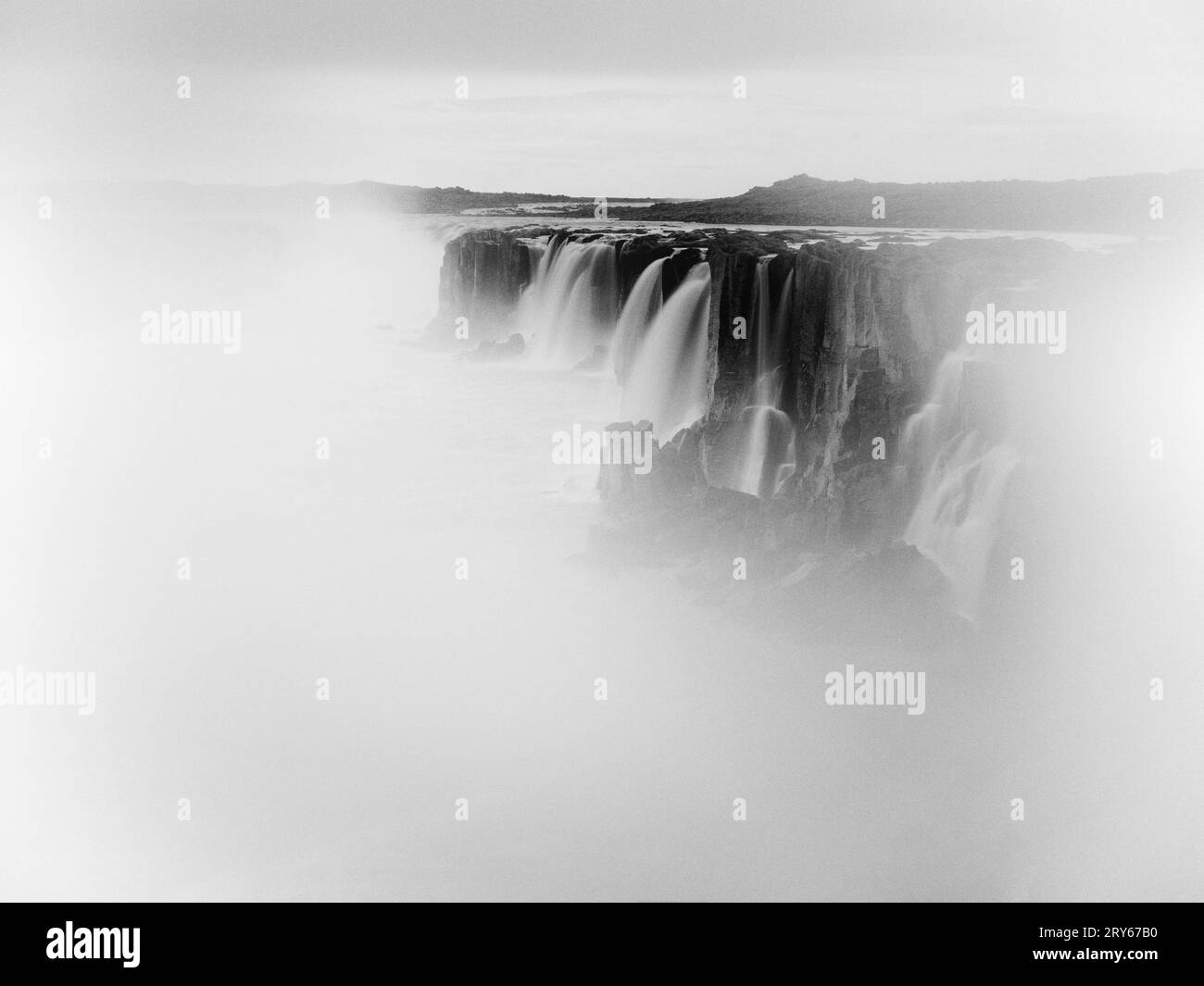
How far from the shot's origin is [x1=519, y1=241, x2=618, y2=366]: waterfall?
4211 millimetres

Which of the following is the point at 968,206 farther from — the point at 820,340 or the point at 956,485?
the point at 956,485

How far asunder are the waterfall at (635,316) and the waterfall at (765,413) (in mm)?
360

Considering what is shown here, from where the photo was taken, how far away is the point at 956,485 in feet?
13.6

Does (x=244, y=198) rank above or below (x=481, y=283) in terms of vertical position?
above

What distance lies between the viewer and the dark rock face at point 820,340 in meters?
4.13

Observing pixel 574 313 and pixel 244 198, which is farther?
pixel 574 313

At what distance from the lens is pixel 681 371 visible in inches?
165

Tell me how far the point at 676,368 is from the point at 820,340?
52 centimetres

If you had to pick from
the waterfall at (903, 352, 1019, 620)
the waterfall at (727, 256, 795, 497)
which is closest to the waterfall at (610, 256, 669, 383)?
the waterfall at (727, 256, 795, 497)

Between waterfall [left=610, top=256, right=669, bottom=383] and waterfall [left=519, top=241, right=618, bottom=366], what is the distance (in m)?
0.05

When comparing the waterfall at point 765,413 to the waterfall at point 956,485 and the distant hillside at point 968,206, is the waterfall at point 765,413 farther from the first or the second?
the waterfall at point 956,485

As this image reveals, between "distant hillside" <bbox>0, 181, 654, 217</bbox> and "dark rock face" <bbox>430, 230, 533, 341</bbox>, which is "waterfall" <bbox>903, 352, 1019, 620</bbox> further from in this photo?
"dark rock face" <bbox>430, 230, 533, 341</bbox>

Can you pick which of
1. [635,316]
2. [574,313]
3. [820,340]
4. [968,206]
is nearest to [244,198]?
[574,313]

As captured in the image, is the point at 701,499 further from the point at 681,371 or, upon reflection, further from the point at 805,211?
the point at 805,211
